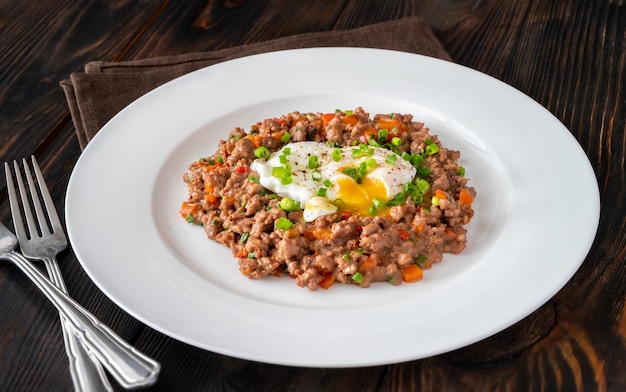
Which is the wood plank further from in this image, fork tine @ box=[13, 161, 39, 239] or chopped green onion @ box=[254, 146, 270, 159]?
chopped green onion @ box=[254, 146, 270, 159]

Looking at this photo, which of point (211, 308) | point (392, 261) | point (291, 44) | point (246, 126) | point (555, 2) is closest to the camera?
point (211, 308)

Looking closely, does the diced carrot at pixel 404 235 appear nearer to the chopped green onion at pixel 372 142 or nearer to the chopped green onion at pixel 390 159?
the chopped green onion at pixel 390 159

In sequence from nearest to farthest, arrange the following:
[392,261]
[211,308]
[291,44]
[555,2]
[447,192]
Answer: [211,308]
[392,261]
[447,192]
[291,44]
[555,2]

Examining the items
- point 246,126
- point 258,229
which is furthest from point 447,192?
point 246,126

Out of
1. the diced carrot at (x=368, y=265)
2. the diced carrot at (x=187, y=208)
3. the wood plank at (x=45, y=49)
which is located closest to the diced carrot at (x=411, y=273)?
the diced carrot at (x=368, y=265)

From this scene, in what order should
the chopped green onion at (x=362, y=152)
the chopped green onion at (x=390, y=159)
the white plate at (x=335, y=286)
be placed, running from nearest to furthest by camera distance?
the white plate at (x=335, y=286) → the chopped green onion at (x=390, y=159) → the chopped green onion at (x=362, y=152)

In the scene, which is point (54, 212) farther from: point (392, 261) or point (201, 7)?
point (201, 7)
